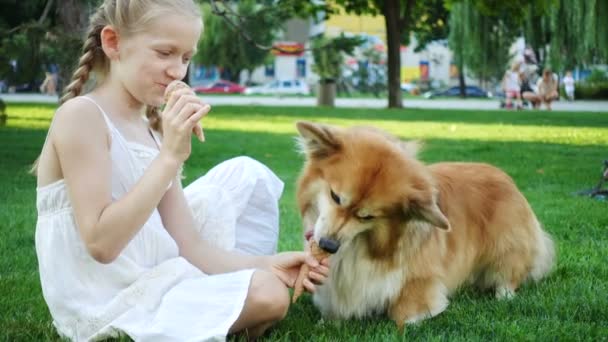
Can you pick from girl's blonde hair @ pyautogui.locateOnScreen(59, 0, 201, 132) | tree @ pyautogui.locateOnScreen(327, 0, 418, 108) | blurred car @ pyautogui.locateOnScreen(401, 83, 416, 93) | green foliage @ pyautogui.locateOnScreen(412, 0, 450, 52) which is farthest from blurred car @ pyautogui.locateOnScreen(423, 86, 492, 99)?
girl's blonde hair @ pyautogui.locateOnScreen(59, 0, 201, 132)

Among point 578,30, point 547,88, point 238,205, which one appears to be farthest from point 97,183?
point 578,30

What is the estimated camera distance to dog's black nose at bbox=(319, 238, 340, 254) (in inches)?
131

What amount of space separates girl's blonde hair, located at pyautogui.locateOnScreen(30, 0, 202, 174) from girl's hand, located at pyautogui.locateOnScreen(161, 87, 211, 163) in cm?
37

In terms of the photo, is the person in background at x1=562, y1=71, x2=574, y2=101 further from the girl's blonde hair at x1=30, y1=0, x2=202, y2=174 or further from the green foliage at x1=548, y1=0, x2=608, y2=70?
the girl's blonde hair at x1=30, y1=0, x2=202, y2=174

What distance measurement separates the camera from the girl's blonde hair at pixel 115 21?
2.94 meters

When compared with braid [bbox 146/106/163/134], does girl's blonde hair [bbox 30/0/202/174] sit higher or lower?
higher

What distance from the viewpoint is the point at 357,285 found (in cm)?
381

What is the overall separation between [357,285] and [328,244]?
1.83ft

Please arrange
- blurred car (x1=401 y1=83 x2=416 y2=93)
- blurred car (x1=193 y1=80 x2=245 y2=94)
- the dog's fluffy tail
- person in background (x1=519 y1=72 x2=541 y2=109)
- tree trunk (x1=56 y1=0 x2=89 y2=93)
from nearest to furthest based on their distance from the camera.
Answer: the dog's fluffy tail
tree trunk (x1=56 y1=0 x2=89 y2=93)
person in background (x1=519 y1=72 x2=541 y2=109)
blurred car (x1=401 y1=83 x2=416 y2=93)
blurred car (x1=193 y1=80 x2=245 y2=94)

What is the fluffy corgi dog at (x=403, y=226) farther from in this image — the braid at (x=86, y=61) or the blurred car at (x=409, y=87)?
the blurred car at (x=409, y=87)

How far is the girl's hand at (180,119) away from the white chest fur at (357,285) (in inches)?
49.9

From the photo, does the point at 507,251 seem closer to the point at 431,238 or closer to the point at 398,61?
the point at 431,238

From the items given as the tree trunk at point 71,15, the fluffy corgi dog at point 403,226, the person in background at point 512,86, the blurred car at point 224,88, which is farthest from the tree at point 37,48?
the blurred car at point 224,88

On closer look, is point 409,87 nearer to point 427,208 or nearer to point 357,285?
point 357,285
